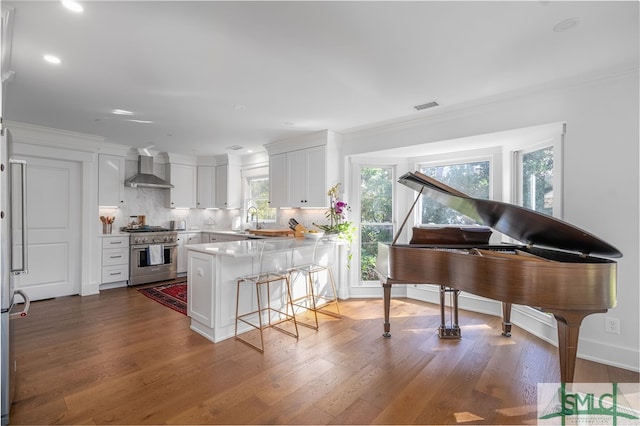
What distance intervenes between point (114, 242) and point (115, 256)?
0.23 m

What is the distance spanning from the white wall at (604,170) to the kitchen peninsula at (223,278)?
2778 millimetres

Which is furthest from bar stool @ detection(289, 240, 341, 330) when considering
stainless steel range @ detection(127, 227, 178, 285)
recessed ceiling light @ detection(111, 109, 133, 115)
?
stainless steel range @ detection(127, 227, 178, 285)

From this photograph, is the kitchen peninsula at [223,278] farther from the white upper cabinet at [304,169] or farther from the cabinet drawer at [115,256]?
the cabinet drawer at [115,256]

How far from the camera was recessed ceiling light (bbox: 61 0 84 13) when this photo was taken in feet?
5.54

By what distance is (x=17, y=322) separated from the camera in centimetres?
339

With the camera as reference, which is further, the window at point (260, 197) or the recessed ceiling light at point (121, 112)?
the window at point (260, 197)

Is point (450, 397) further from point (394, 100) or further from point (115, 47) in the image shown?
point (115, 47)

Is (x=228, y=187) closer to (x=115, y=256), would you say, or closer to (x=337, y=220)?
(x=115, y=256)

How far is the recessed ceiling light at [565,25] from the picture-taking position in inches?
73.3

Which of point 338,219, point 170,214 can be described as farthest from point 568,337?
point 170,214

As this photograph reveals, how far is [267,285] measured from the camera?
10.8 ft

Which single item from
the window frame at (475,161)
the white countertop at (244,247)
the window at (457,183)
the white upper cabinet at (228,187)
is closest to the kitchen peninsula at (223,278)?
the white countertop at (244,247)

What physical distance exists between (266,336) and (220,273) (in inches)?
31.5

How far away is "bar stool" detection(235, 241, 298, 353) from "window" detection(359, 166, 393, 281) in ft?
4.79
